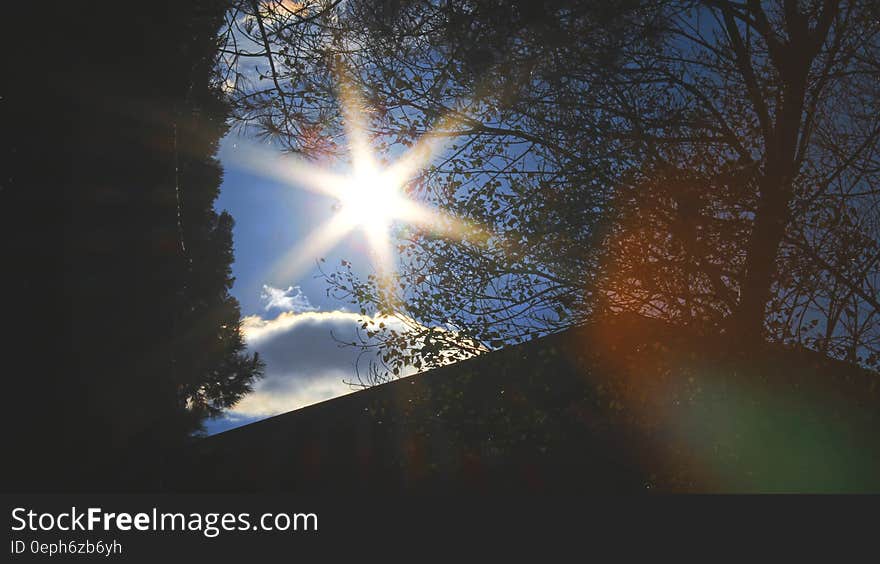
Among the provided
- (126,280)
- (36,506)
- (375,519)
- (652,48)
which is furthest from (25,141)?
(652,48)

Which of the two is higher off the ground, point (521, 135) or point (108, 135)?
point (521, 135)

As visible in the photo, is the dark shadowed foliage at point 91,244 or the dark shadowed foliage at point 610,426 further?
the dark shadowed foliage at point 610,426

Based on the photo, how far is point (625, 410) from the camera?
26.2 feet

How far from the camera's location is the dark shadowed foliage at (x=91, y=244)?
3.58 metres

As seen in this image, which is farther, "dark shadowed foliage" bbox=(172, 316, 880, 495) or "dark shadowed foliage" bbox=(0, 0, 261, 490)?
"dark shadowed foliage" bbox=(172, 316, 880, 495)

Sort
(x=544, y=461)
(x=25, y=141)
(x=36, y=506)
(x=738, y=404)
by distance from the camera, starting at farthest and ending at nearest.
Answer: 1. (x=544, y=461)
2. (x=738, y=404)
3. (x=25, y=141)
4. (x=36, y=506)

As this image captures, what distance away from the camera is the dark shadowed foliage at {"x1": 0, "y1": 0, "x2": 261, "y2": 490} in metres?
3.58

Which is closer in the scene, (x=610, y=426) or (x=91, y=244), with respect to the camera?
(x=91, y=244)

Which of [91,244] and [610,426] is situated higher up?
[91,244]

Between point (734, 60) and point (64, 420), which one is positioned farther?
point (734, 60)

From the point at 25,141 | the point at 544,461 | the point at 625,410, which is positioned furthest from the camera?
the point at 625,410

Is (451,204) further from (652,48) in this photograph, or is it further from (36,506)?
(36,506)

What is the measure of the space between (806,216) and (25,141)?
6.96m

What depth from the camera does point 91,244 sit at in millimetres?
3750
